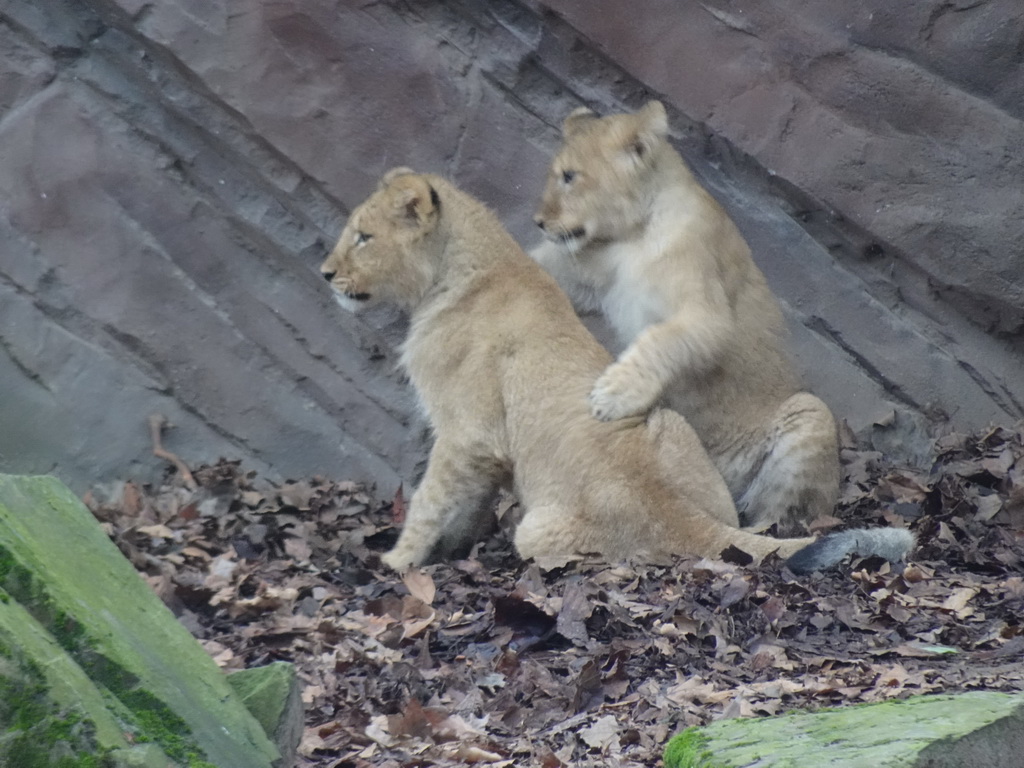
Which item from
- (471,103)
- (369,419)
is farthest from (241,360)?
(471,103)

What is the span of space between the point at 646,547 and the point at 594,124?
271 cm

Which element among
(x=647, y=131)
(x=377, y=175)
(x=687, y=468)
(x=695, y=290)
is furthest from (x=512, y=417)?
(x=377, y=175)

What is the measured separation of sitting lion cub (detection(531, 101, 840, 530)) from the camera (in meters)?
7.56

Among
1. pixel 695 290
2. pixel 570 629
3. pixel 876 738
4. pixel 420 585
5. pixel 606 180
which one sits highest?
pixel 606 180

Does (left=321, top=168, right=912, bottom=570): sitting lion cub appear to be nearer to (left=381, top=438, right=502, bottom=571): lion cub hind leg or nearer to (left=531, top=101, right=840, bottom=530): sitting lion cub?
(left=381, top=438, right=502, bottom=571): lion cub hind leg

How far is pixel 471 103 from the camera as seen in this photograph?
8953mm

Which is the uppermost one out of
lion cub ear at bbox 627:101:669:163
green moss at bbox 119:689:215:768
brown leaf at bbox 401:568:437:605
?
lion cub ear at bbox 627:101:669:163

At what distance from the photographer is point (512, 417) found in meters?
6.96

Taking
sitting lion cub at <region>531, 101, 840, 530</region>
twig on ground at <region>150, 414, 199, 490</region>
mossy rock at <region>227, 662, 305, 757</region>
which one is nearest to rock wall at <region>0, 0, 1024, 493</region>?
twig on ground at <region>150, 414, 199, 490</region>

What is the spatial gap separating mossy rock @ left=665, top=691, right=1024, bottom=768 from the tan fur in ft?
9.09

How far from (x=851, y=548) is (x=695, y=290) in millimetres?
1897

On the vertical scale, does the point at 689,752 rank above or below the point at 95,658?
above

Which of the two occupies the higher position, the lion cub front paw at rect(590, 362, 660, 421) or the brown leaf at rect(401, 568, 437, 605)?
the lion cub front paw at rect(590, 362, 660, 421)

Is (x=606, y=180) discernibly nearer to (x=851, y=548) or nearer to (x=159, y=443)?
(x=851, y=548)
